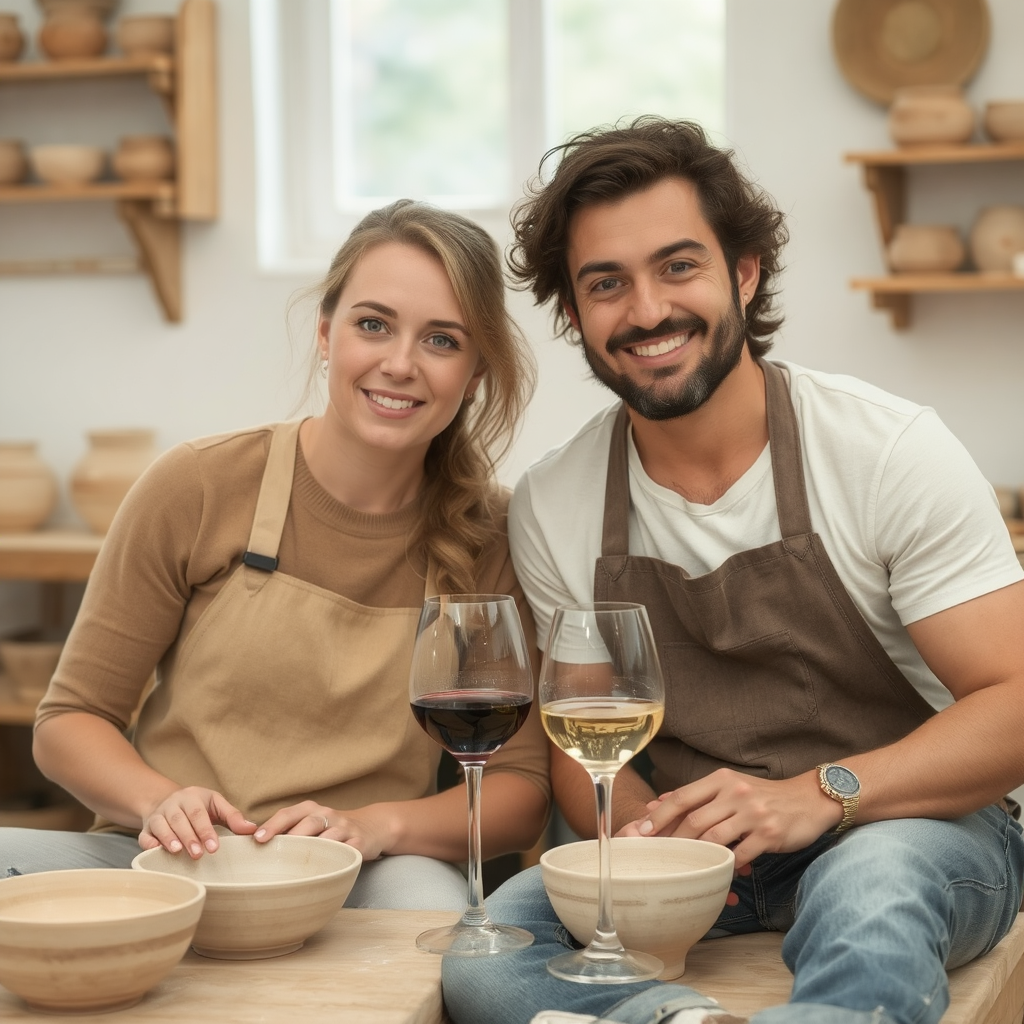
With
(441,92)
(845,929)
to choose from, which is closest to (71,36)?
(441,92)

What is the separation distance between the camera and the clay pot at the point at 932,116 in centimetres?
288

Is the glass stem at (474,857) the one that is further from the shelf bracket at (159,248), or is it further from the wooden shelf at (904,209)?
the shelf bracket at (159,248)

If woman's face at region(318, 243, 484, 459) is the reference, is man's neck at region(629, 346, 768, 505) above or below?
below

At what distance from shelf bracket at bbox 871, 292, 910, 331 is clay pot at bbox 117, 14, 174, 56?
1851 millimetres

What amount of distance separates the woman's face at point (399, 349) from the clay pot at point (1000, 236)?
1541 mm

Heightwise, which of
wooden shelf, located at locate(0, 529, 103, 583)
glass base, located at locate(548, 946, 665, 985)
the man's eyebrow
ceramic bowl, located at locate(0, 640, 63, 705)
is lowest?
ceramic bowl, located at locate(0, 640, 63, 705)

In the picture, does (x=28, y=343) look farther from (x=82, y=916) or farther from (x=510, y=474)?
(x=82, y=916)

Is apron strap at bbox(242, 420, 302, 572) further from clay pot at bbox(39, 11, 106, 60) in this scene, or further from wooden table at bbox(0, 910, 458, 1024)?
clay pot at bbox(39, 11, 106, 60)

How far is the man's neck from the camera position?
1769 mm

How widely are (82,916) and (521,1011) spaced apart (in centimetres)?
38

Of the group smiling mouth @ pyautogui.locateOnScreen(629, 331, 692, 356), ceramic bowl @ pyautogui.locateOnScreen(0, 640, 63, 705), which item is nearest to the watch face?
smiling mouth @ pyautogui.locateOnScreen(629, 331, 692, 356)

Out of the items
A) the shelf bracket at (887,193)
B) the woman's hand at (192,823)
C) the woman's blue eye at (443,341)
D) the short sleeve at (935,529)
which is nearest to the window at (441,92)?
the shelf bracket at (887,193)

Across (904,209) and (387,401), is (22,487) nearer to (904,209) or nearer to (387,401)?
(387,401)

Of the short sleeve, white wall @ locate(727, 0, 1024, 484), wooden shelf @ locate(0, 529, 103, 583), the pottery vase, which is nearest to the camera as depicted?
the short sleeve
